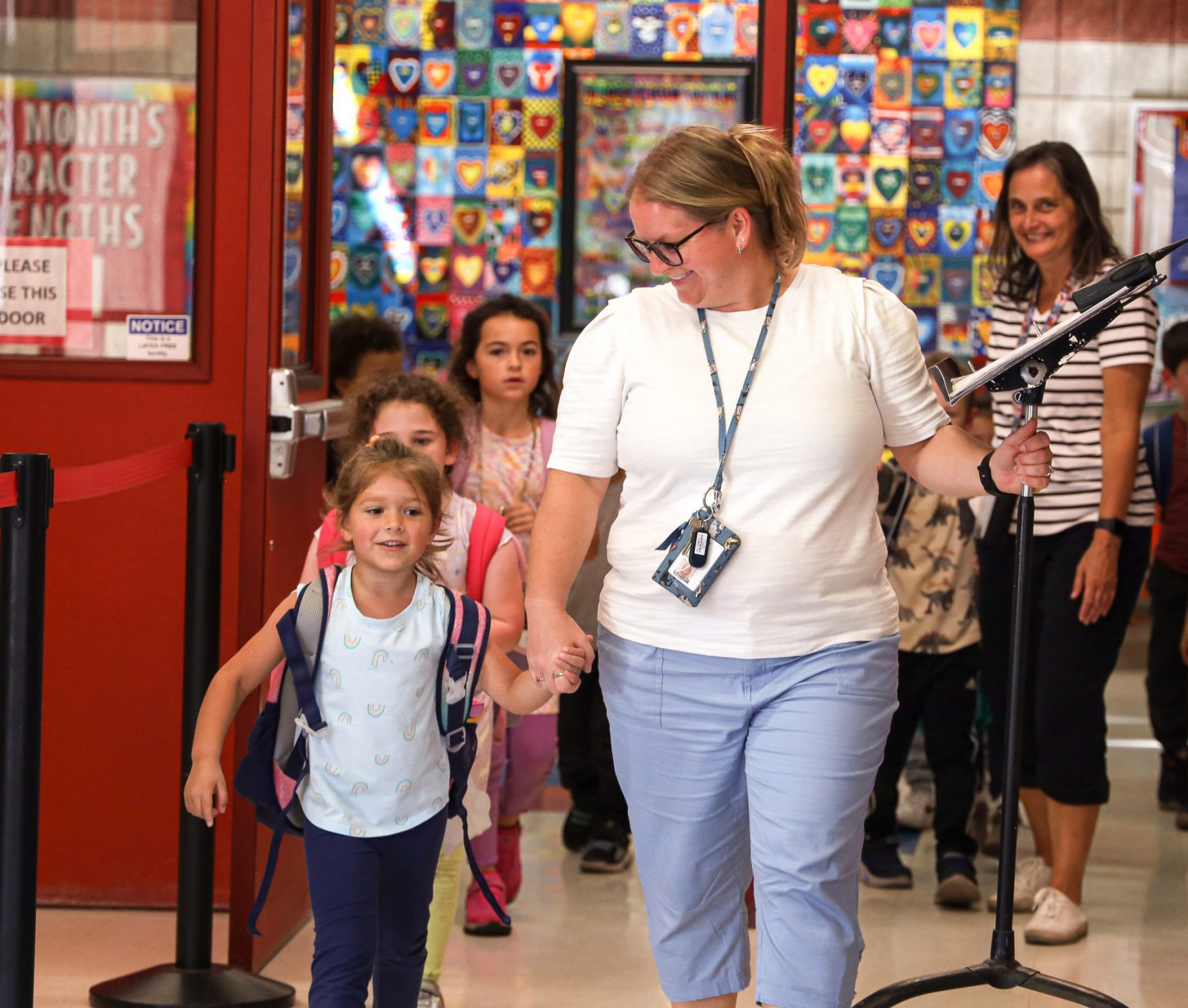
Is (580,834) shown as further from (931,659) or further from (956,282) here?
(956,282)

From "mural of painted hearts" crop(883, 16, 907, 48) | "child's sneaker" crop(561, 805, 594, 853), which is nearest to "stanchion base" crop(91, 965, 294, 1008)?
"child's sneaker" crop(561, 805, 594, 853)

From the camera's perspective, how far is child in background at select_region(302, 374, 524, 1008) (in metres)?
2.91

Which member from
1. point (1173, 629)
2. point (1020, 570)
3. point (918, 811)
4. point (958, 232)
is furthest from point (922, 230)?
point (1020, 570)

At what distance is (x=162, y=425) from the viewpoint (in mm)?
3516

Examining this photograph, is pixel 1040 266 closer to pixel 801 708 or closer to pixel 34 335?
pixel 801 708

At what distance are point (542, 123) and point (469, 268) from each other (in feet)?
2.07

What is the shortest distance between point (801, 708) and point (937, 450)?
43cm

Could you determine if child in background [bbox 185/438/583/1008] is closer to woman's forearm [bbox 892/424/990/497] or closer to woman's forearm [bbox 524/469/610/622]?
woman's forearm [bbox 524/469/610/622]

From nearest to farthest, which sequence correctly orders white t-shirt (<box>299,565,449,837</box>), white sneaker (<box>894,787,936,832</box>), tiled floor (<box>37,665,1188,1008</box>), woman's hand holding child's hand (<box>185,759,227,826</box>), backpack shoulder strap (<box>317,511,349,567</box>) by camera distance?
woman's hand holding child's hand (<box>185,759,227,826</box>)
white t-shirt (<box>299,565,449,837</box>)
backpack shoulder strap (<box>317,511,349,567</box>)
tiled floor (<box>37,665,1188,1008</box>)
white sneaker (<box>894,787,936,832</box>)

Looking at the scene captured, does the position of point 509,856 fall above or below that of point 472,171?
below

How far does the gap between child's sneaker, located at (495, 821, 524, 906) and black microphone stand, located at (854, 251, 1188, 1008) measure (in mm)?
1180

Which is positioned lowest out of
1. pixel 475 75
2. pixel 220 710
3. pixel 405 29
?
pixel 220 710

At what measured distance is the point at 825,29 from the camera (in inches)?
248

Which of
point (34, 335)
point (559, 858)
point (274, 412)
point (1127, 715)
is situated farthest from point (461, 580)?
point (1127, 715)
